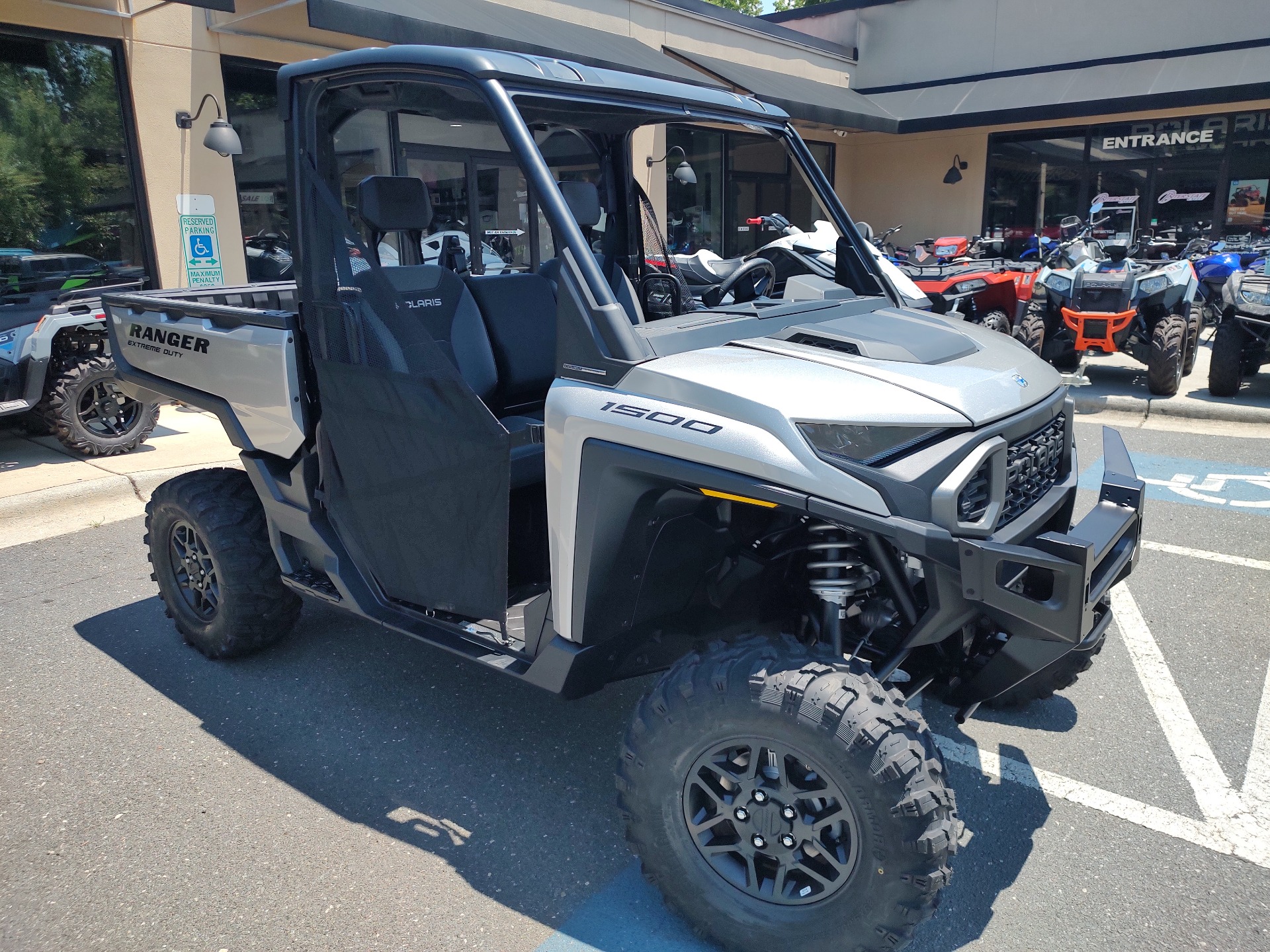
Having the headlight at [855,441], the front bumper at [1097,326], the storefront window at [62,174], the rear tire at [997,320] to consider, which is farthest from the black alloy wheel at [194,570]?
the rear tire at [997,320]

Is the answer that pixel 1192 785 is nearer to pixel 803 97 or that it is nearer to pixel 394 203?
pixel 394 203

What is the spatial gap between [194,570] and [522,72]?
260 centimetres

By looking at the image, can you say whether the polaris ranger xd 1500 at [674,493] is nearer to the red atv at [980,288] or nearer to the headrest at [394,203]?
the headrest at [394,203]

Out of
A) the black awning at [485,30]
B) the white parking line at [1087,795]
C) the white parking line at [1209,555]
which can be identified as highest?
the black awning at [485,30]

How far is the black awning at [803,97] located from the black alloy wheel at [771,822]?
12.3 meters

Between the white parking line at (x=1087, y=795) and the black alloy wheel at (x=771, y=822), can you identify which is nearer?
the black alloy wheel at (x=771, y=822)

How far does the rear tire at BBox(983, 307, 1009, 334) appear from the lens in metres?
10.1

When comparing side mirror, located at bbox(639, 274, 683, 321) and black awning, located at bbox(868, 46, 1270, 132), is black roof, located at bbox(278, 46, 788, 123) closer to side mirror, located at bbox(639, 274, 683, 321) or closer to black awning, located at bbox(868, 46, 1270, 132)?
side mirror, located at bbox(639, 274, 683, 321)

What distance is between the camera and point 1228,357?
834 cm

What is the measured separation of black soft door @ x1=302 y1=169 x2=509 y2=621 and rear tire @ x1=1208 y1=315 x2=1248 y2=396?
26.1ft

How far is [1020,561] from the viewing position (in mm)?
2088

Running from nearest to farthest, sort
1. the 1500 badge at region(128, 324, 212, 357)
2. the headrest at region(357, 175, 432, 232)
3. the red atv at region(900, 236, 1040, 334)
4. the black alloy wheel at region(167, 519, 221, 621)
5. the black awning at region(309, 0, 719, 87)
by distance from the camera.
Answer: the headrest at region(357, 175, 432, 232) → the 1500 badge at region(128, 324, 212, 357) → the black alloy wheel at region(167, 519, 221, 621) → the black awning at region(309, 0, 719, 87) → the red atv at region(900, 236, 1040, 334)

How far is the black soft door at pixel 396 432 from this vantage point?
2.74 meters

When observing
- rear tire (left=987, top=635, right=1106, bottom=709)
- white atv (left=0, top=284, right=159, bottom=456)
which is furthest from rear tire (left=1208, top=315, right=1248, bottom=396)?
white atv (left=0, top=284, right=159, bottom=456)
